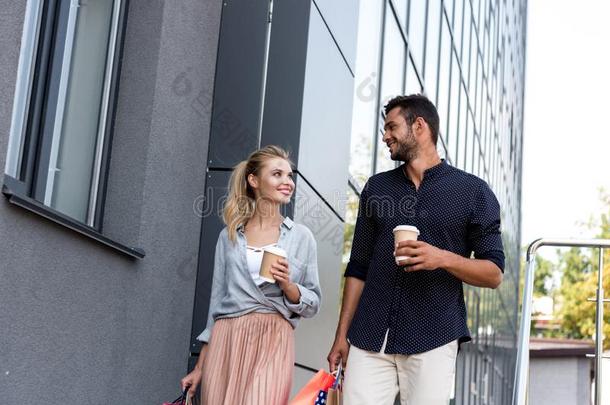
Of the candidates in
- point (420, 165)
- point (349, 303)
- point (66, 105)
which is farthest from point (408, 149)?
point (66, 105)

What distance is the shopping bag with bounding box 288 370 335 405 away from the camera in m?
3.84

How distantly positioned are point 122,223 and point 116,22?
118 centimetres

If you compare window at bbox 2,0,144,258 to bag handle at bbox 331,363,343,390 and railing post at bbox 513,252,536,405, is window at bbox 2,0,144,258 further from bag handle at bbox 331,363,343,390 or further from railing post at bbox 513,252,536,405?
railing post at bbox 513,252,536,405

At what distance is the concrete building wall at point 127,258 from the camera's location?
371 cm

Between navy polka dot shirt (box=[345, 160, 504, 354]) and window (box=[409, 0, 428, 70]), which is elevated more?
window (box=[409, 0, 428, 70])

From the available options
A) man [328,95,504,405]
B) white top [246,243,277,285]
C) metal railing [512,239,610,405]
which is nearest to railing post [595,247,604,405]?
metal railing [512,239,610,405]

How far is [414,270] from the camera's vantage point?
151 inches

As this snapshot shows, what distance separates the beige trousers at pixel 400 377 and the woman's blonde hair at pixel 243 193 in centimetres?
94

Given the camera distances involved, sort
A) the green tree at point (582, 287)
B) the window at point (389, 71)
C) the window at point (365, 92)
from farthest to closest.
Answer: the green tree at point (582, 287) < the window at point (389, 71) < the window at point (365, 92)

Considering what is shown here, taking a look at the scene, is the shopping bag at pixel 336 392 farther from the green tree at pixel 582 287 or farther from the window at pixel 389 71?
the green tree at pixel 582 287

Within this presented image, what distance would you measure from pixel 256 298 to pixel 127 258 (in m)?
0.92

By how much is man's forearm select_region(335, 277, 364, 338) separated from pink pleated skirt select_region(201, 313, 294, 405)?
28 cm

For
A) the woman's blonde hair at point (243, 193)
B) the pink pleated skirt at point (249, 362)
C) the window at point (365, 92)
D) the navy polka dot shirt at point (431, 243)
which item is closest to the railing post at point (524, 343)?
the navy polka dot shirt at point (431, 243)

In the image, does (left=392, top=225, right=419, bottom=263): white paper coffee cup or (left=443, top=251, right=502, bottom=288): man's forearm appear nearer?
(left=392, top=225, right=419, bottom=263): white paper coffee cup
